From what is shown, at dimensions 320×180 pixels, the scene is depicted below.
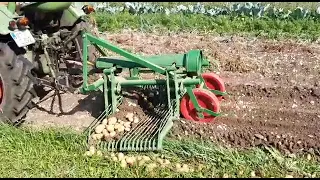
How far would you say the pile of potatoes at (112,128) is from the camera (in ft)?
15.3

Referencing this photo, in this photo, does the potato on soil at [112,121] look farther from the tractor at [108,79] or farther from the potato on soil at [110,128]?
the tractor at [108,79]

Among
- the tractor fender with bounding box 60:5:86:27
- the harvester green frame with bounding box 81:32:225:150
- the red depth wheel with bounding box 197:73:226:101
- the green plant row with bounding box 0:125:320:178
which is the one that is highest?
the tractor fender with bounding box 60:5:86:27

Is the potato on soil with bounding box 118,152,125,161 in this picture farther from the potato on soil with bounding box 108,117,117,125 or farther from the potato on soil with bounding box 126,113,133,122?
the potato on soil with bounding box 126,113,133,122

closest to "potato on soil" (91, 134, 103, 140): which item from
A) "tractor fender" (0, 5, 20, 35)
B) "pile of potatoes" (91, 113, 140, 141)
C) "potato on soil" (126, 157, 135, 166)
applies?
"pile of potatoes" (91, 113, 140, 141)

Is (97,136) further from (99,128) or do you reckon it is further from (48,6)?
(48,6)

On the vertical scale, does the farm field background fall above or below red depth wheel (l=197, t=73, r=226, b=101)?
below

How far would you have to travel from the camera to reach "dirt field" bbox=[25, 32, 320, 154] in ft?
15.1

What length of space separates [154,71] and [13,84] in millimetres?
1258

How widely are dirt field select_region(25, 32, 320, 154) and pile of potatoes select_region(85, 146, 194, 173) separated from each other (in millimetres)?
391

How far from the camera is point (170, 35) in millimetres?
7984

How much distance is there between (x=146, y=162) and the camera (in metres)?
4.32

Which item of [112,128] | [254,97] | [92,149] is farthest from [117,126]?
[254,97]

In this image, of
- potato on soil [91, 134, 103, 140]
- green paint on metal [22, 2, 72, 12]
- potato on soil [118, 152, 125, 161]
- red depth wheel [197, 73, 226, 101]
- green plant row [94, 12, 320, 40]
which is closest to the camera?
potato on soil [118, 152, 125, 161]

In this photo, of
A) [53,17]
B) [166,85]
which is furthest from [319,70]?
[53,17]
